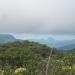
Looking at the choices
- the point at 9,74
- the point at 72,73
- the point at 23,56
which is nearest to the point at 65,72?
the point at 72,73

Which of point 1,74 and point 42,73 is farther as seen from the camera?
point 1,74

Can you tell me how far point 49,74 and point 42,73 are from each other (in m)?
0.44

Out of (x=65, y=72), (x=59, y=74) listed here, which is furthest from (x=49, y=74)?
(x=65, y=72)

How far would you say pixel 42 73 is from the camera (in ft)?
49.4

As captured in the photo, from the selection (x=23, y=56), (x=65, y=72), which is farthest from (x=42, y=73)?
(x=23, y=56)

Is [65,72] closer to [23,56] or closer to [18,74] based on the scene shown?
[18,74]

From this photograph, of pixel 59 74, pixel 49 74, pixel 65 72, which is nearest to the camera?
pixel 49 74

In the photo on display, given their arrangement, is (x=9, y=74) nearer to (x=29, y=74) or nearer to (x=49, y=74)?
(x=29, y=74)

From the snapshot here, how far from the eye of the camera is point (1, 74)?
1914 cm

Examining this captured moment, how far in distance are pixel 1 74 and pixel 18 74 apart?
1.10 m

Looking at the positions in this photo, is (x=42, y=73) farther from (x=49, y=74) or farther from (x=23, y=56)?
(x=23, y=56)

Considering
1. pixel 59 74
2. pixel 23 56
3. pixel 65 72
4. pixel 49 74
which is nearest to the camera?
pixel 49 74

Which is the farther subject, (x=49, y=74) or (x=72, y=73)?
(x=72, y=73)

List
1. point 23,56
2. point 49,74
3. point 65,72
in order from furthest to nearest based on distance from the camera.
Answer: point 23,56 < point 65,72 < point 49,74
